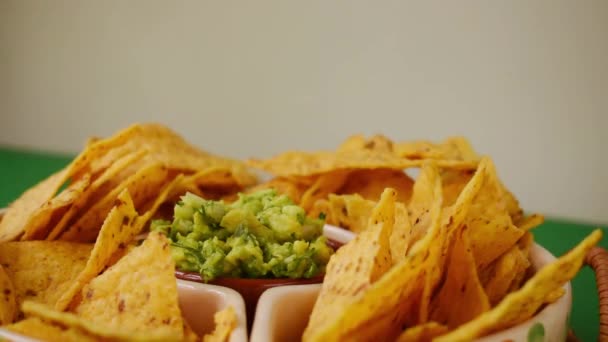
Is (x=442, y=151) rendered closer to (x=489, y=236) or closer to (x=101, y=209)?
(x=489, y=236)

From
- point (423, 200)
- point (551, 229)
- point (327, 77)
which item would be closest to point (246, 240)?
point (423, 200)

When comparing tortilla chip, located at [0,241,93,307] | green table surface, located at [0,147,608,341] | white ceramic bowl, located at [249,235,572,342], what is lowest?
green table surface, located at [0,147,608,341]

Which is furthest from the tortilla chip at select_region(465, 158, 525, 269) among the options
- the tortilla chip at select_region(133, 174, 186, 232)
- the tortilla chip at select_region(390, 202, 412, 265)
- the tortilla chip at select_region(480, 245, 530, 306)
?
the tortilla chip at select_region(133, 174, 186, 232)

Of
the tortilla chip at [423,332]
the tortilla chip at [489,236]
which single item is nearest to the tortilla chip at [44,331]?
the tortilla chip at [423,332]

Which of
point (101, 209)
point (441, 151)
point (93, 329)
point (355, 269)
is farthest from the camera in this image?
point (441, 151)

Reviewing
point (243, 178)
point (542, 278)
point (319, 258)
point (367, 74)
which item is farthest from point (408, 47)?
point (542, 278)

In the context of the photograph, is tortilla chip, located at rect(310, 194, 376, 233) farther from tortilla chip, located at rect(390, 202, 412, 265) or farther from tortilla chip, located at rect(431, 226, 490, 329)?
tortilla chip, located at rect(431, 226, 490, 329)

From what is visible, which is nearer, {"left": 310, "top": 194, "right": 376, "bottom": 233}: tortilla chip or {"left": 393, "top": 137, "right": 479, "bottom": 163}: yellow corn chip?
{"left": 310, "top": 194, "right": 376, "bottom": 233}: tortilla chip
